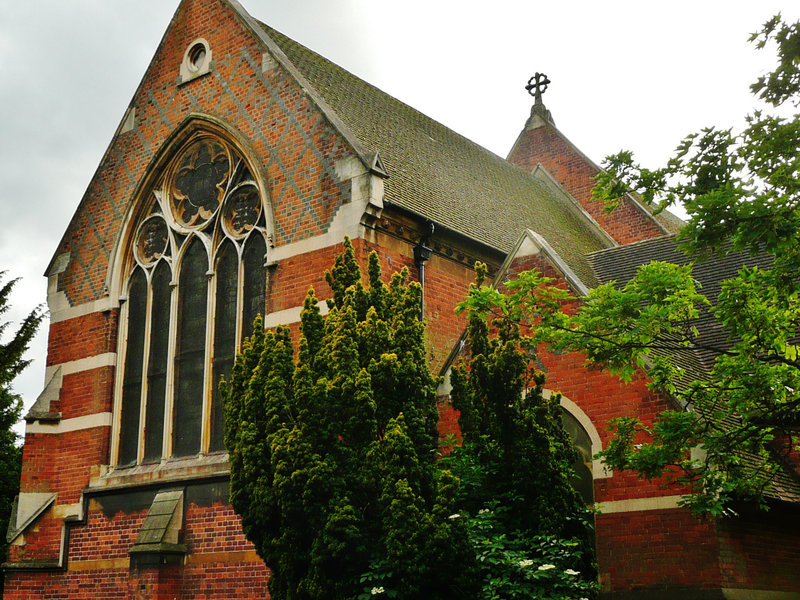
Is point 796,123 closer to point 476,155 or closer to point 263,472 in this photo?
point 263,472

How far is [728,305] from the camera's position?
892 cm

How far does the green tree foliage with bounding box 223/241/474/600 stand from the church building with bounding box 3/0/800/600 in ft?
10.9

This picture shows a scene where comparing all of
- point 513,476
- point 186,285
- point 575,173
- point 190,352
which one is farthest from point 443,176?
point 513,476

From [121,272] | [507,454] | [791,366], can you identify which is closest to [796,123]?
[791,366]

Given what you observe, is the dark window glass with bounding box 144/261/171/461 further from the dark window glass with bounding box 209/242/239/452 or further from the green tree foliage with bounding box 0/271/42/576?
the green tree foliage with bounding box 0/271/42/576

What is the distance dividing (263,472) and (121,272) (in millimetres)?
8927

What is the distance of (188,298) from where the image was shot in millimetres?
17031

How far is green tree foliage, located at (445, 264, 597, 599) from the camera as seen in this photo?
9602 mm

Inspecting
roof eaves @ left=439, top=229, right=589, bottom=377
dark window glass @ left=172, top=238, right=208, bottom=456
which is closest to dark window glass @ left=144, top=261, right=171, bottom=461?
dark window glass @ left=172, top=238, right=208, bottom=456

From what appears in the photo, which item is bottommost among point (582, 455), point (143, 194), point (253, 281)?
point (582, 455)

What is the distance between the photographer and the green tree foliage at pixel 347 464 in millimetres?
9430

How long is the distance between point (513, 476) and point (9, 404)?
63.2ft

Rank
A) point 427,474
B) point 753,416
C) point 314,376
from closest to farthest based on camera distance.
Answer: point 753,416 → point 427,474 → point 314,376

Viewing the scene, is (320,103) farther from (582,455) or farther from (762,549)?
(762,549)
